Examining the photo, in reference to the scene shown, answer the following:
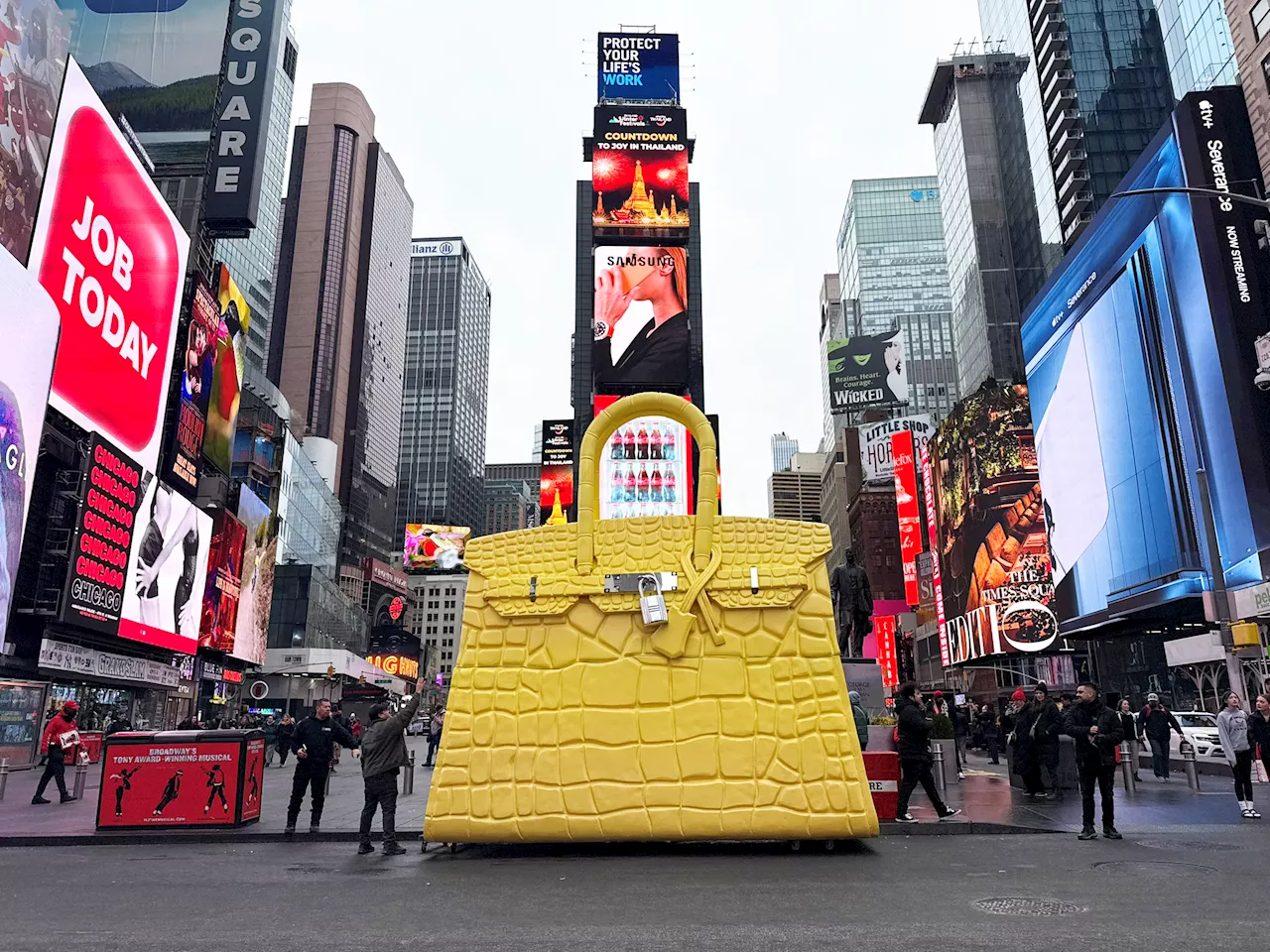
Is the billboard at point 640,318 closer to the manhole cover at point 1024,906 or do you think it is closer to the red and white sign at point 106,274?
the red and white sign at point 106,274

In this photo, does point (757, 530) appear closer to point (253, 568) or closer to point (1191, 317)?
point (1191, 317)

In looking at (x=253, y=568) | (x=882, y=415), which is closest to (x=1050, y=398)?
(x=253, y=568)

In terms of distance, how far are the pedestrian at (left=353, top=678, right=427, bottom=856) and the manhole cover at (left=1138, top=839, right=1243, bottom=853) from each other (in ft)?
22.8

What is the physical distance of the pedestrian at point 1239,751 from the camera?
11077 mm

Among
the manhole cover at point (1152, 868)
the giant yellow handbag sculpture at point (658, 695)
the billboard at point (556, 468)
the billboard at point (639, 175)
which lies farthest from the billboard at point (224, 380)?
the manhole cover at point (1152, 868)

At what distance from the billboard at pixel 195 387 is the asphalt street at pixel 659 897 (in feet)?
107

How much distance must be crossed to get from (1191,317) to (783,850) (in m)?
30.5

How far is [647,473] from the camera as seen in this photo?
65625 millimetres

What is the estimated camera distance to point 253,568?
51281mm

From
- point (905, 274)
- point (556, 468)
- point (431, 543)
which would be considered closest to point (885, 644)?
point (556, 468)

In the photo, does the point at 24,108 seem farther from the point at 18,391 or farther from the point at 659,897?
the point at 659,897

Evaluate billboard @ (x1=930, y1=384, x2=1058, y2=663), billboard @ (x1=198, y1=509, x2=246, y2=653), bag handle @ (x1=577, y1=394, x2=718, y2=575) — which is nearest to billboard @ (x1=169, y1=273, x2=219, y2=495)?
billboard @ (x1=198, y1=509, x2=246, y2=653)

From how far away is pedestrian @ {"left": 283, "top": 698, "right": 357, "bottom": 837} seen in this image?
1026cm

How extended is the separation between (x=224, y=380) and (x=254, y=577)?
1375 cm
